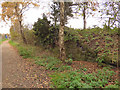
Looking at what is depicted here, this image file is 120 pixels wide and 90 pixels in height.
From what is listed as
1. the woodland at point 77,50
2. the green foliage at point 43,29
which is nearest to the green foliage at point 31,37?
the woodland at point 77,50

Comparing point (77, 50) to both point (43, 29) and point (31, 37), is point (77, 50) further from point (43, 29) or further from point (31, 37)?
point (31, 37)

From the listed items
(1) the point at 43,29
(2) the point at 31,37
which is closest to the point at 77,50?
(1) the point at 43,29

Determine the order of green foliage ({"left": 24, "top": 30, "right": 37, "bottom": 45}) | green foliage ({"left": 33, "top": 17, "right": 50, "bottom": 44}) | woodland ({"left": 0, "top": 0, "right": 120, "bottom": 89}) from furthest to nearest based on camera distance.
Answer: green foliage ({"left": 24, "top": 30, "right": 37, "bottom": 45}) < green foliage ({"left": 33, "top": 17, "right": 50, "bottom": 44}) < woodland ({"left": 0, "top": 0, "right": 120, "bottom": 89})

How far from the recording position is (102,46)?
6.77 meters

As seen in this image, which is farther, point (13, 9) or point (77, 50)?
point (13, 9)

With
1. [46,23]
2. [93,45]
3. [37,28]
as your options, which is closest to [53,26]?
[46,23]

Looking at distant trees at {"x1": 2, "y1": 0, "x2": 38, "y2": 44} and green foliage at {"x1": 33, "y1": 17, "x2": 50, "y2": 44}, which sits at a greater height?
distant trees at {"x1": 2, "y1": 0, "x2": 38, "y2": 44}

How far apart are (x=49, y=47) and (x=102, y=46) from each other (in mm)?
5059

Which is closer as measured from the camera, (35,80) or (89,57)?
(35,80)

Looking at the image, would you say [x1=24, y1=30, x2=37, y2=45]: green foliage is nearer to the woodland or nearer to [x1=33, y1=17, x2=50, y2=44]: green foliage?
the woodland

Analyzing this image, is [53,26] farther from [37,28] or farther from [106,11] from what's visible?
[106,11]

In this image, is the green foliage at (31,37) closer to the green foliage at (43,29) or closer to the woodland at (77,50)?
the woodland at (77,50)

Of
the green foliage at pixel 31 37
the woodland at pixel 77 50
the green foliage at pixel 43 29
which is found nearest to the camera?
the woodland at pixel 77 50

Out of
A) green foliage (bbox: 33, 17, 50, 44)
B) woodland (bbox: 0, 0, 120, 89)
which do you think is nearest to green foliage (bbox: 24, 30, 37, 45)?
woodland (bbox: 0, 0, 120, 89)
